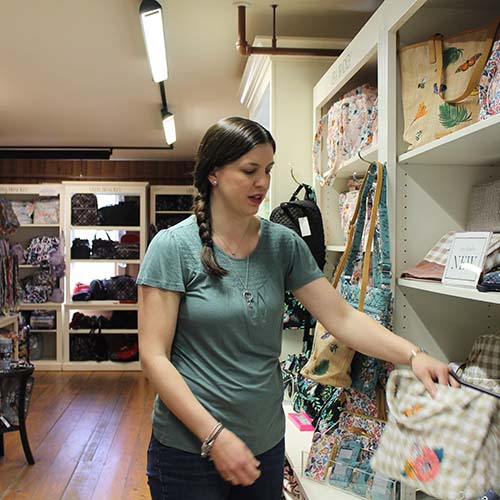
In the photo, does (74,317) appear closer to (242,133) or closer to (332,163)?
(332,163)

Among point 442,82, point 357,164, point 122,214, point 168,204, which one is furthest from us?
point 168,204

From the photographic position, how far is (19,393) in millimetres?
3363

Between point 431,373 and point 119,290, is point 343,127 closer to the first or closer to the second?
point 431,373

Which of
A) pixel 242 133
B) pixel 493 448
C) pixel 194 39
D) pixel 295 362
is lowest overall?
pixel 295 362

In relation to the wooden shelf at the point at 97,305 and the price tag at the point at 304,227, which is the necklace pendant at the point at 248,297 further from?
the wooden shelf at the point at 97,305

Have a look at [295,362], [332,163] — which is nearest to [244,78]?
[332,163]

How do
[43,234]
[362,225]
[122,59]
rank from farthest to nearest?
1. [43,234]
2. [122,59]
3. [362,225]

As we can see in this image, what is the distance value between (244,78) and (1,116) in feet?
8.81

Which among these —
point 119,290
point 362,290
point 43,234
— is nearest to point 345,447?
point 362,290

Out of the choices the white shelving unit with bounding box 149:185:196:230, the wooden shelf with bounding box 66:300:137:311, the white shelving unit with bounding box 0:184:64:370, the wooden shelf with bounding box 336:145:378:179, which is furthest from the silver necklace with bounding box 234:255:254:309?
the white shelving unit with bounding box 149:185:196:230

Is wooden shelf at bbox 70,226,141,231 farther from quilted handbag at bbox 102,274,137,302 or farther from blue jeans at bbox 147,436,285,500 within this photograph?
blue jeans at bbox 147,436,285,500

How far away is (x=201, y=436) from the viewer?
1145mm

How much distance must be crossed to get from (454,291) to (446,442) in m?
0.40

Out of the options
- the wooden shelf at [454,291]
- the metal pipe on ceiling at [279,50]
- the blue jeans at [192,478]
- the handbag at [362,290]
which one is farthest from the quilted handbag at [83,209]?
the blue jeans at [192,478]
